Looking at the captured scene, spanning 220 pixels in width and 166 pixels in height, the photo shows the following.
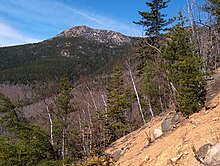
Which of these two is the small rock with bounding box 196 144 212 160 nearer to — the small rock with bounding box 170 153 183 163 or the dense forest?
the small rock with bounding box 170 153 183 163

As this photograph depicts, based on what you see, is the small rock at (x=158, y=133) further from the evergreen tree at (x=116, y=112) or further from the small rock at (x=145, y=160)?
the evergreen tree at (x=116, y=112)

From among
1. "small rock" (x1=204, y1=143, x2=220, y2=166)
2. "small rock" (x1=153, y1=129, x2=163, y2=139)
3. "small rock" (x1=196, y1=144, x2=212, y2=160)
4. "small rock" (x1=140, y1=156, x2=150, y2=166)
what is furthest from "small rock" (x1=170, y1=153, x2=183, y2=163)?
"small rock" (x1=153, y1=129, x2=163, y2=139)

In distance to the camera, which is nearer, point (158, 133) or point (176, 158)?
point (176, 158)

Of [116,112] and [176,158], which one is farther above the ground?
Answer: [176,158]

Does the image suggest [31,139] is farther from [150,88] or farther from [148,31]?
[148,31]

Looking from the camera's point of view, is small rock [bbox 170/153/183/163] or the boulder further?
the boulder

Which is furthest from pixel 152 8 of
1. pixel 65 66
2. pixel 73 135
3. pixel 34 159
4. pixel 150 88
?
pixel 65 66

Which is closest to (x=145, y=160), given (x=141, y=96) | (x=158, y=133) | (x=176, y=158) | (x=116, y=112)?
(x=176, y=158)

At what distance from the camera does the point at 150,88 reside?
2402cm

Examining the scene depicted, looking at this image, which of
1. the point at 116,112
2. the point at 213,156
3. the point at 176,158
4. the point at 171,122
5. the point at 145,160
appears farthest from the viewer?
the point at 116,112

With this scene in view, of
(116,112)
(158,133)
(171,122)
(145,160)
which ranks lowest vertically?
(116,112)

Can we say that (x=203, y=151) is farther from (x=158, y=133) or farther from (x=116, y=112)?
(x=116, y=112)

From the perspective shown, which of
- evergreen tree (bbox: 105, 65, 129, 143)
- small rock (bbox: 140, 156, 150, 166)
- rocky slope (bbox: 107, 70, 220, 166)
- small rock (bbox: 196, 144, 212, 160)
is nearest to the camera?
small rock (bbox: 196, 144, 212, 160)


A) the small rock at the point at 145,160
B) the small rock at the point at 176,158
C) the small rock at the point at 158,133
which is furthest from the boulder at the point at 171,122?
the small rock at the point at 176,158
